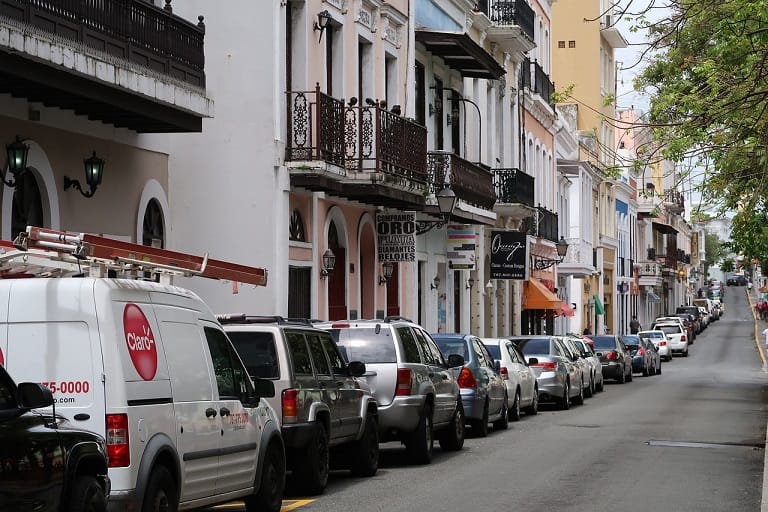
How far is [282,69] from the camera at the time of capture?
24.4 meters

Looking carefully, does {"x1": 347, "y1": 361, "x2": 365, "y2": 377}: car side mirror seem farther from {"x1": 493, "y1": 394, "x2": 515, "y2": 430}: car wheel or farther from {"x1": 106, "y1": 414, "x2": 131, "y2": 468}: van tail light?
{"x1": 493, "y1": 394, "x2": 515, "y2": 430}: car wheel

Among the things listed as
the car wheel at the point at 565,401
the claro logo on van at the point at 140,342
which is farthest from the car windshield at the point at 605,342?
the claro logo on van at the point at 140,342

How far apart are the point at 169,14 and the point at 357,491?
7427mm

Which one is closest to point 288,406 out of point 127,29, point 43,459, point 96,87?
point 96,87

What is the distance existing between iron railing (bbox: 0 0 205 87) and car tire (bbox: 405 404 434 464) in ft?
18.5

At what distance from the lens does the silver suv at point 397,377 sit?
56.1 feet

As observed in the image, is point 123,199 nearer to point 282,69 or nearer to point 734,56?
point 282,69

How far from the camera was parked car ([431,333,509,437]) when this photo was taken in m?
21.1

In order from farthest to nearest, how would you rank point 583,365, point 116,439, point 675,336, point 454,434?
point 675,336
point 583,365
point 454,434
point 116,439

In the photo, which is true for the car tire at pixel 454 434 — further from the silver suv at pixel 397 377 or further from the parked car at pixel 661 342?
the parked car at pixel 661 342

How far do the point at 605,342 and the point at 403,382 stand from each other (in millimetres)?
26640

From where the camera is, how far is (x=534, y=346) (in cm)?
3056

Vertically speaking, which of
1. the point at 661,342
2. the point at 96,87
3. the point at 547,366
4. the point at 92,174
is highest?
the point at 96,87

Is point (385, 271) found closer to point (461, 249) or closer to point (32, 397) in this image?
point (461, 249)
